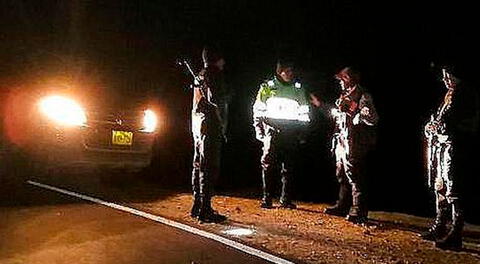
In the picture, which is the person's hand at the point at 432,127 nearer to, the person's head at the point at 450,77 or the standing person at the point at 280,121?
the person's head at the point at 450,77

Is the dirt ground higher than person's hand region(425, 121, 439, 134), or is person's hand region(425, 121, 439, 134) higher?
person's hand region(425, 121, 439, 134)

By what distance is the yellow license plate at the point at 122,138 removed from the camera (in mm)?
11461

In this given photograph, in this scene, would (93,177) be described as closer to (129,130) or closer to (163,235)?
(129,130)

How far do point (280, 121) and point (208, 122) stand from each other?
190 centimetres

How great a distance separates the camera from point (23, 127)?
11648mm

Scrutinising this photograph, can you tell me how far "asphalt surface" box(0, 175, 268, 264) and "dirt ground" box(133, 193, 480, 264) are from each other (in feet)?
2.03

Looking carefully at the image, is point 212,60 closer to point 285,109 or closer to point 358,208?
point 285,109

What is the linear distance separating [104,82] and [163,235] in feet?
18.6

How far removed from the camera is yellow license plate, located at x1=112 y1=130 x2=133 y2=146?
1146 centimetres

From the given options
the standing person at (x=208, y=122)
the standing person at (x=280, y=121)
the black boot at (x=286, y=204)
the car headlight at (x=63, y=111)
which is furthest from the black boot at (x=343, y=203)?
the car headlight at (x=63, y=111)

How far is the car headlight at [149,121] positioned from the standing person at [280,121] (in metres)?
2.31

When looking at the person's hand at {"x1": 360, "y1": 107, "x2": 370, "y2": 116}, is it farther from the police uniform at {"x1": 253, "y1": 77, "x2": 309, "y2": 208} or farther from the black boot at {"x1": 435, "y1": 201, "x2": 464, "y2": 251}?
the black boot at {"x1": 435, "y1": 201, "x2": 464, "y2": 251}

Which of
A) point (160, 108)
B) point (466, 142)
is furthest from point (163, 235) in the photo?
point (160, 108)

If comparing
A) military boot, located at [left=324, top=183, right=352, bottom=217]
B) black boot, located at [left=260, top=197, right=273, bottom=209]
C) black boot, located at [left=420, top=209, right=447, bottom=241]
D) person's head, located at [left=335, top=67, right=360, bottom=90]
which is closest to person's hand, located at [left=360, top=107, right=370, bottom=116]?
person's head, located at [left=335, top=67, right=360, bottom=90]
